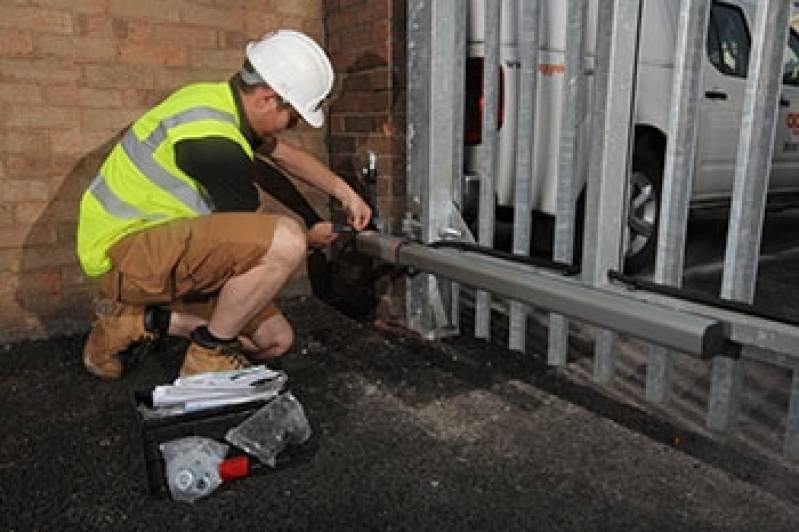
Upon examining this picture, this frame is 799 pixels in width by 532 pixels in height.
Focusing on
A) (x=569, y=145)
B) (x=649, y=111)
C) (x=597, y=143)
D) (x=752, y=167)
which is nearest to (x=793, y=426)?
(x=752, y=167)

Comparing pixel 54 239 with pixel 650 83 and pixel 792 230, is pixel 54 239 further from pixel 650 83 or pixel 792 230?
pixel 792 230

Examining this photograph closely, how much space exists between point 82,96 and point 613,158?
95.9 inches

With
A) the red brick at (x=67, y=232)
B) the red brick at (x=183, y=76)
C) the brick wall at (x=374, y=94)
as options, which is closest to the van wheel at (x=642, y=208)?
the brick wall at (x=374, y=94)

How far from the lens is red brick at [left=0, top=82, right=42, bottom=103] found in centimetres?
284

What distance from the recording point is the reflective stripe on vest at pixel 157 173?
224 cm

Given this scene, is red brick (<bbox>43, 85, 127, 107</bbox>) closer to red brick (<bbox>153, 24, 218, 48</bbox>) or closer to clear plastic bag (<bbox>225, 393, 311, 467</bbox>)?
red brick (<bbox>153, 24, 218, 48</bbox>)

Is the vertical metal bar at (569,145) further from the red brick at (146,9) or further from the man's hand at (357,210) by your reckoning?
the red brick at (146,9)

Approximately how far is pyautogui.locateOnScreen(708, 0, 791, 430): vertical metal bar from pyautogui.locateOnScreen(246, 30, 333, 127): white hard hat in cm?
144

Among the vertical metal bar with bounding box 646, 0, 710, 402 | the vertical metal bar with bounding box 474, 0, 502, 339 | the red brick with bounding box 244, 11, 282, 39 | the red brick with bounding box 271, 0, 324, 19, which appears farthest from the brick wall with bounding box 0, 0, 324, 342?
the vertical metal bar with bounding box 646, 0, 710, 402

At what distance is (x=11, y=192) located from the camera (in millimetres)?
2916

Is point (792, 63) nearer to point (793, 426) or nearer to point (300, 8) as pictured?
point (300, 8)

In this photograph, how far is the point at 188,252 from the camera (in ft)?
7.68

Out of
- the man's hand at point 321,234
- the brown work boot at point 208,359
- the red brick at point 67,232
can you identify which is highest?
the man's hand at point 321,234

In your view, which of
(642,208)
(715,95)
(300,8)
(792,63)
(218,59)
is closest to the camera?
(218,59)
